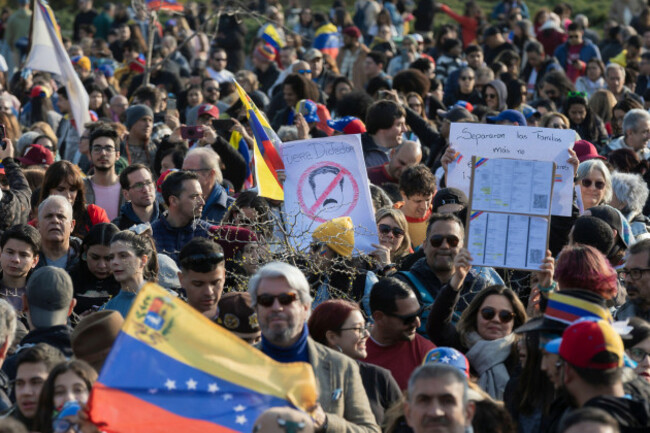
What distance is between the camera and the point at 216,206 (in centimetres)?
1005

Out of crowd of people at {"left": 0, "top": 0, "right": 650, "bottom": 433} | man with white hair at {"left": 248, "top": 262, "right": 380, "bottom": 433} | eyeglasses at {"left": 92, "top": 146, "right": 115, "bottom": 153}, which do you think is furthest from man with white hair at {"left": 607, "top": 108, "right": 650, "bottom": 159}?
man with white hair at {"left": 248, "top": 262, "right": 380, "bottom": 433}

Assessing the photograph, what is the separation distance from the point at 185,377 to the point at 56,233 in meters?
3.84

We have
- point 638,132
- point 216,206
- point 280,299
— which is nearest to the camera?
point 280,299

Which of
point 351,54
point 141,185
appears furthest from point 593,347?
point 351,54

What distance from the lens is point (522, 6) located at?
971 inches

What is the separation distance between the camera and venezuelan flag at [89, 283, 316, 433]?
5273mm

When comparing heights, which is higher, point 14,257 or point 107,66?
point 14,257

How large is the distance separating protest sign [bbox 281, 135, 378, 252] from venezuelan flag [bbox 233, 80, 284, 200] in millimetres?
506

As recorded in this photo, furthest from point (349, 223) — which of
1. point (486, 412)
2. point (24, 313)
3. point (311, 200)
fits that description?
point (486, 412)

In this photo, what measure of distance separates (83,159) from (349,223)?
17.5 ft

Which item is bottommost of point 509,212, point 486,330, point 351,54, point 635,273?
point 351,54

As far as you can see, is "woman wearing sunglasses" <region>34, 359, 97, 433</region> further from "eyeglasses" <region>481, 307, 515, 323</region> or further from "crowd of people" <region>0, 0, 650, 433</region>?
"eyeglasses" <region>481, 307, 515, 323</region>

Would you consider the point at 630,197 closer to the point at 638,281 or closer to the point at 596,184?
the point at 596,184

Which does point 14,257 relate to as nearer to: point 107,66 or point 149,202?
point 149,202
